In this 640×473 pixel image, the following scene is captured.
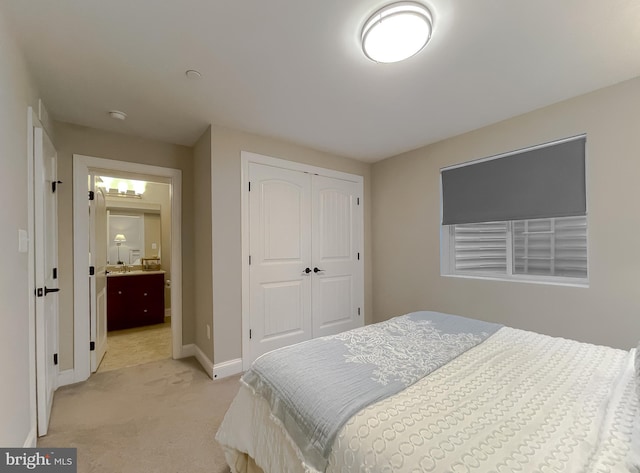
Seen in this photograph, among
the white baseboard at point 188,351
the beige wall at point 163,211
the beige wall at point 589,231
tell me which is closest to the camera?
the beige wall at point 589,231

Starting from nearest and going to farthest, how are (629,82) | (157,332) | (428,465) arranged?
1. (428,465)
2. (629,82)
3. (157,332)

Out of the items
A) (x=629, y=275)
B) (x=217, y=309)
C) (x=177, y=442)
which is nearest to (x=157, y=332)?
(x=217, y=309)

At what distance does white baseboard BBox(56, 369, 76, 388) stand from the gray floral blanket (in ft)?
7.30

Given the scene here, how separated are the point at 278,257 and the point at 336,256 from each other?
80 centimetres

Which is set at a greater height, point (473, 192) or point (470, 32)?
point (470, 32)

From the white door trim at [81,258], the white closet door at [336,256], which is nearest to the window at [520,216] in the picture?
the white closet door at [336,256]

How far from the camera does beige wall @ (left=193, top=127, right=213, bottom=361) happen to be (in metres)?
2.60

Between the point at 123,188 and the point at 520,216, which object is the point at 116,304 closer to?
the point at 123,188

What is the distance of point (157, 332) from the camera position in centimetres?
389

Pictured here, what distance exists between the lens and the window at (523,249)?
2273mm

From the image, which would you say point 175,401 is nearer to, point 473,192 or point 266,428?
point 266,428

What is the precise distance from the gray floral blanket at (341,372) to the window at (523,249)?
3.65 ft

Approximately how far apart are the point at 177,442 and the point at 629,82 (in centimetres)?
380

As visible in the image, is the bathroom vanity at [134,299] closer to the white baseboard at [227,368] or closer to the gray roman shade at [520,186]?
the white baseboard at [227,368]
